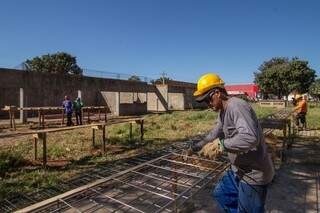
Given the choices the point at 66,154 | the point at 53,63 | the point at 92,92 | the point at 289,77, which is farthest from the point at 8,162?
the point at 53,63

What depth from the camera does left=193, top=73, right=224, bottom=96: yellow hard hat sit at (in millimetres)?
2852

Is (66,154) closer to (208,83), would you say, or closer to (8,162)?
(8,162)

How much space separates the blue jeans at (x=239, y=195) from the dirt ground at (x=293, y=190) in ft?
4.82

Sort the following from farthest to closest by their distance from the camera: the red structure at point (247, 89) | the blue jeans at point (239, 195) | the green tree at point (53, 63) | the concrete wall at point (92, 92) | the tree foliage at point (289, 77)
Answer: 1. the red structure at point (247, 89)
2. the green tree at point (53, 63)
3. the tree foliage at point (289, 77)
4. the concrete wall at point (92, 92)
5. the blue jeans at point (239, 195)

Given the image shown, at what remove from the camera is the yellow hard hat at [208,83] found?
2852 mm

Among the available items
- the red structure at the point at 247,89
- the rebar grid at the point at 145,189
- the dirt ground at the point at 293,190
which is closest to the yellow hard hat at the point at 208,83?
the rebar grid at the point at 145,189

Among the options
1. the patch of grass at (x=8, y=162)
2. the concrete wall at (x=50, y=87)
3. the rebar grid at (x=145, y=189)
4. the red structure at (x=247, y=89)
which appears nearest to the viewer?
the rebar grid at (x=145, y=189)

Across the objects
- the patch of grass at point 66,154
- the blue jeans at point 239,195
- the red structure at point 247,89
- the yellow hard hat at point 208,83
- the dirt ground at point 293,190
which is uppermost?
the red structure at point 247,89

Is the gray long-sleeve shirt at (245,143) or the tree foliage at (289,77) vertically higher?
the tree foliage at (289,77)

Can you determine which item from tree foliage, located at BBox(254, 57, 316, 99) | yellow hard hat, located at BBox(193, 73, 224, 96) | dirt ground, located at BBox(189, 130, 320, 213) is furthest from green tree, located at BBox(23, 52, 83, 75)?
yellow hard hat, located at BBox(193, 73, 224, 96)

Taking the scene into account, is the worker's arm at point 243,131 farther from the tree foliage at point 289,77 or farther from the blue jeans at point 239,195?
the tree foliage at point 289,77

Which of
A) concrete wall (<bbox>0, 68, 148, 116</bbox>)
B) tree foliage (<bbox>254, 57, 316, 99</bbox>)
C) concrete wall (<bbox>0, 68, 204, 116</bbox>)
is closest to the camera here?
concrete wall (<bbox>0, 68, 148, 116</bbox>)

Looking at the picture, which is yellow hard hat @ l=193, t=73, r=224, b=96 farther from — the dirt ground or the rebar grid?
the dirt ground

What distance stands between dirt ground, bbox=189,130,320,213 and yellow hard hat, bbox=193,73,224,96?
90.4 inches
